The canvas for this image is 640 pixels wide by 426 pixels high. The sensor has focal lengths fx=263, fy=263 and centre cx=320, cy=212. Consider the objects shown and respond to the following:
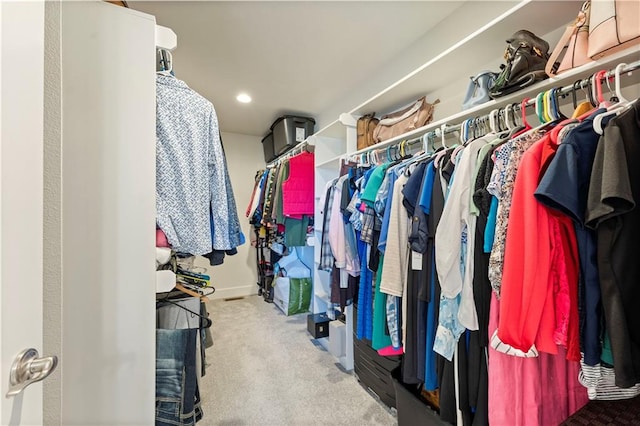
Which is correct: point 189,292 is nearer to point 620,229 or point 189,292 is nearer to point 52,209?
point 52,209

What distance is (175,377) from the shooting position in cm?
96

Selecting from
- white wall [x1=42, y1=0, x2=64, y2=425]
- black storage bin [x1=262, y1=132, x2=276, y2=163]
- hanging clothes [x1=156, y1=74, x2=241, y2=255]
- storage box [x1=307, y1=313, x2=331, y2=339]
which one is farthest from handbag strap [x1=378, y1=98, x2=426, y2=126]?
black storage bin [x1=262, y1=132, x2=276, y2=163]

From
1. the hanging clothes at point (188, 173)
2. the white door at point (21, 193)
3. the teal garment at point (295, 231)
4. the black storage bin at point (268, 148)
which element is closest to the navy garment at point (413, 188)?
the hanging clothes at point (188, 173)

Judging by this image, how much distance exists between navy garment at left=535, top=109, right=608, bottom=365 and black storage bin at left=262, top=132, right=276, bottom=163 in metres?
3.32

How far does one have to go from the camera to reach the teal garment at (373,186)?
1483 mm

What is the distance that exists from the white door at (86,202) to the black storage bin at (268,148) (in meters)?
2.87

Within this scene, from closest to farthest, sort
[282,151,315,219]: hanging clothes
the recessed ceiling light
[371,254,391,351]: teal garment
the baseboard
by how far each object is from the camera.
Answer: [371,254,391,351]: teal garment → [282,151,315,219]: hanging clothes → the recessed ceiling light → the baseboard

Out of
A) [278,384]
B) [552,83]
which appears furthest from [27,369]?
[278,384]

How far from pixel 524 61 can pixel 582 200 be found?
0.60 metres

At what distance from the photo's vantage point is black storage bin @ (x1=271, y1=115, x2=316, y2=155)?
3.19 m

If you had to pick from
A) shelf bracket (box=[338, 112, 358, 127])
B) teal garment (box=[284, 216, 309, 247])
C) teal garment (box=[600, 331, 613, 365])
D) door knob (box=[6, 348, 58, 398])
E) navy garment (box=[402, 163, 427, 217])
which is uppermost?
shelf bracket (box=[338, 112, 358, 127])

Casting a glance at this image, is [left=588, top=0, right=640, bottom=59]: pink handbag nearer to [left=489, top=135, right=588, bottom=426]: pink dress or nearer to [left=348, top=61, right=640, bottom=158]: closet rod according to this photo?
[left=348, top=61, right=640, bottom=158]: closet rod

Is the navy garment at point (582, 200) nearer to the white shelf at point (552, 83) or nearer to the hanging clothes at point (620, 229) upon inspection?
the hanging clothes at point (620, 229)

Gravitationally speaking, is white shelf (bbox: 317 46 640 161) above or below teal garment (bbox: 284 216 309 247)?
above
